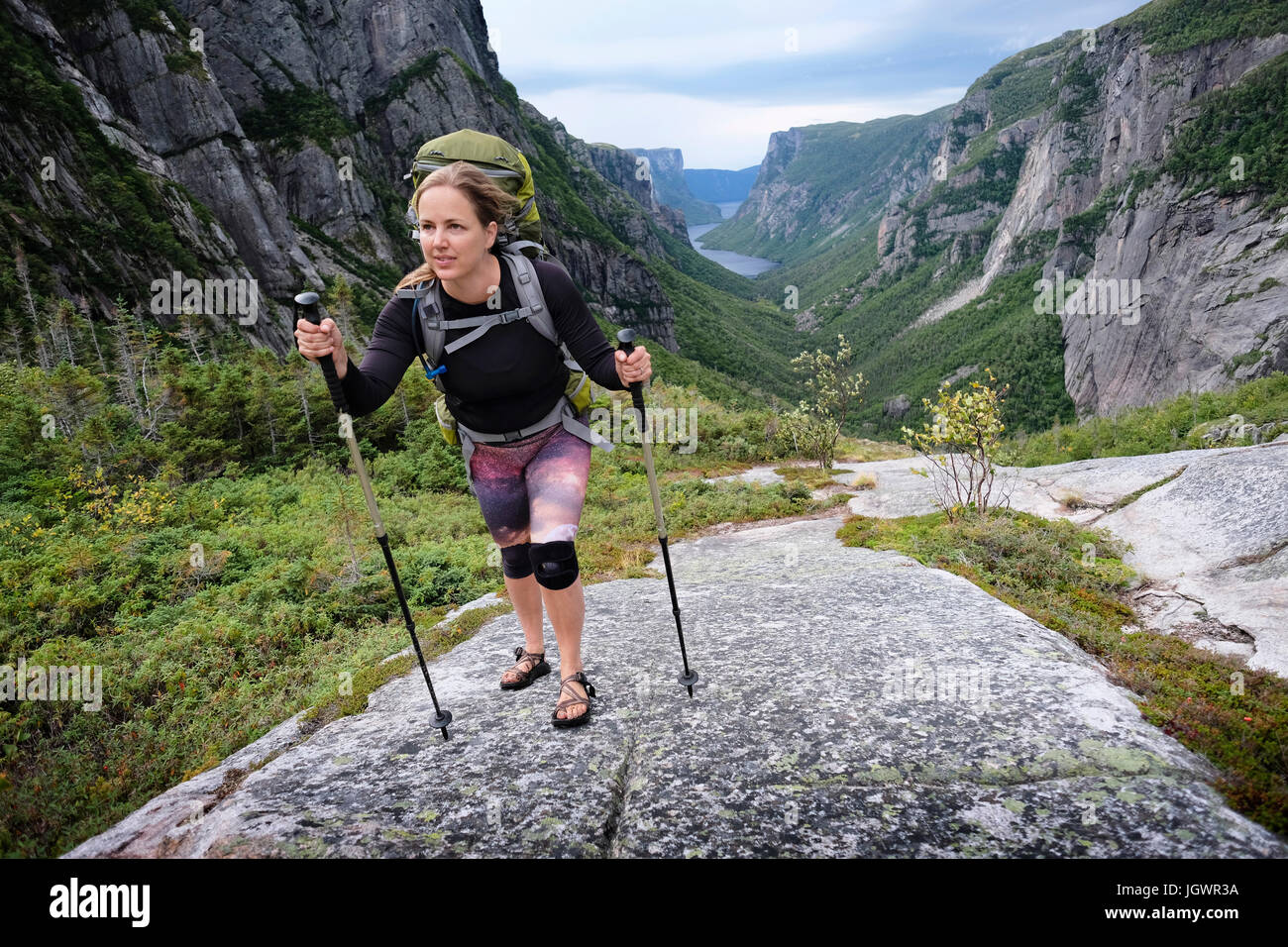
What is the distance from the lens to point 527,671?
552 cm

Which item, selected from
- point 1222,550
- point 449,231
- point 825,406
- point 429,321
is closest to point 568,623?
point 429,321

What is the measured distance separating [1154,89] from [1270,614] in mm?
203285

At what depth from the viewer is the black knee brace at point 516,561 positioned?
4.95 meters

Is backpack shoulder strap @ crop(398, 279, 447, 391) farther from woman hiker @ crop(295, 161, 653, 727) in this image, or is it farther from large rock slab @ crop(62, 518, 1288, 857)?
large rock slab @ crop(62, 518, 1288, 857)

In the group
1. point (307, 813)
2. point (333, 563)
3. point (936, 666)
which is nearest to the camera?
point (307, 813)

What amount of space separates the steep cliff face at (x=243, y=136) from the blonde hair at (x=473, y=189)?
45.9 metres

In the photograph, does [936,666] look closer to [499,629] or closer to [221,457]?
[499,629]

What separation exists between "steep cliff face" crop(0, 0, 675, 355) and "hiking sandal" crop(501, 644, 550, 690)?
4600cm

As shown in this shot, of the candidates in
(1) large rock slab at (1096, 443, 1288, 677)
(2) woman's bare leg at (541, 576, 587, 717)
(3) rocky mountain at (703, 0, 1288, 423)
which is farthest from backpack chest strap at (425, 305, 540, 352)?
(3) rocky mountain at (703, 0, 1288, 423)

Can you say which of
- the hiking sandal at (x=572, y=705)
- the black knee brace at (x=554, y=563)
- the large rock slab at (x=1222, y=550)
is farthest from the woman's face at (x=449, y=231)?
the large rock slab at (x=1222, y=550)

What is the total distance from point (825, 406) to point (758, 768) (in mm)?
21308

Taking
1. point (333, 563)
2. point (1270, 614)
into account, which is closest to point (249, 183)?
point (333, 563)

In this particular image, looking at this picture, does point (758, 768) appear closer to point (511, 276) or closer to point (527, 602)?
point (527, 602)
